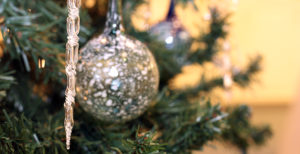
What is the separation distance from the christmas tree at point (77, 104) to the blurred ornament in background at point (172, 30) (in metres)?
0.01

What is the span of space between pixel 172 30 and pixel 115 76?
234 millimetres

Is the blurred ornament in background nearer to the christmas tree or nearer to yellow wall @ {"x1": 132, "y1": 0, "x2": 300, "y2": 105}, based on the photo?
the christmas tree

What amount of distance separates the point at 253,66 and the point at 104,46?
1.06 ft

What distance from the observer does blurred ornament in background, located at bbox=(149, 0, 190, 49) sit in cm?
45

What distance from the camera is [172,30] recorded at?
457 mm

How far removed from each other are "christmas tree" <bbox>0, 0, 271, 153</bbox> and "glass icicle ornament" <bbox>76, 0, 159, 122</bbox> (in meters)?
0.02

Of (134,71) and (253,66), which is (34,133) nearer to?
(134,71)

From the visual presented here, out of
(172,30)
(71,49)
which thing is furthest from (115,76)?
(172,30)

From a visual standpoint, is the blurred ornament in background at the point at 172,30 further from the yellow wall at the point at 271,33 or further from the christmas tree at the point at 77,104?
the yellow wall at the point at 271,33

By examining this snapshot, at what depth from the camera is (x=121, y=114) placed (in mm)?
261

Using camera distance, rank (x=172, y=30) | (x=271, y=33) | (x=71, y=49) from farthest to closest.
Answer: (x=271, y=33), (x=172, y=30), (x=71, y=49)

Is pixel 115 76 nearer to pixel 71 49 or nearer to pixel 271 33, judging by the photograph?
pixel 71 49

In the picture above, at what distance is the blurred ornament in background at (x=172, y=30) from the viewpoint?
45cm

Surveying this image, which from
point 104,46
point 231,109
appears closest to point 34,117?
point 104,46
